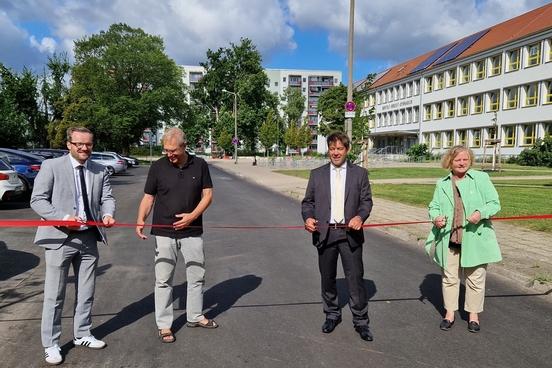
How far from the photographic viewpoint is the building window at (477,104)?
169ft

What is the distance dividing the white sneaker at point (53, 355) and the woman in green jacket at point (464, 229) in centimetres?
329

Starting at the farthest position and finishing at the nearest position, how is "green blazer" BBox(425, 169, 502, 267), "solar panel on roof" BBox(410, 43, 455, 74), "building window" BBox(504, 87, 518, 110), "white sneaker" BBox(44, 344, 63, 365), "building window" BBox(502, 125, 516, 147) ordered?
"solar panel on roof" BBox(410, 43, 455, 74), "building window" BBox(502, 125, 516, 147), "building window" BBox(504, 87, 518, 110), "green blazer" BBox(425, 169, 502, 267), "white sneaker" BBox(44, 344, 63, 365)

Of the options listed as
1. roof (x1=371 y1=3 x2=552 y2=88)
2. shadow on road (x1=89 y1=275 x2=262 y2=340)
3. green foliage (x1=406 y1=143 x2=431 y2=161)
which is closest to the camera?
shadow on road (x1=89 y1=275 x2=262 y2=340)

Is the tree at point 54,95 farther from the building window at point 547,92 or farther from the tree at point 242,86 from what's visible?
the building window at point 547,92

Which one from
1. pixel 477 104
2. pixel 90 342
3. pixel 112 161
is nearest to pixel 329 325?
pixel 90 342

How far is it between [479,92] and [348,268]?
52.7 metres

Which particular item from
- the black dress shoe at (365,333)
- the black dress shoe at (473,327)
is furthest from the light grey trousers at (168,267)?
the black dress shoe at (473,327)

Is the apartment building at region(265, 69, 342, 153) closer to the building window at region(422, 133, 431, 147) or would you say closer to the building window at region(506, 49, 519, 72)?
the building window at region(422, 133, 431, 147)

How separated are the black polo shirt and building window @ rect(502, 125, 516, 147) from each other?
159ft

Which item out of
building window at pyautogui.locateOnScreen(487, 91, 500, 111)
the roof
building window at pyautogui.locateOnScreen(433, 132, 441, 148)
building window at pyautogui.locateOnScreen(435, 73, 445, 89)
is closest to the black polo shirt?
the roof

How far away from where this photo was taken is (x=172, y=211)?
402 centimetres

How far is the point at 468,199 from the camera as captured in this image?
425 cm

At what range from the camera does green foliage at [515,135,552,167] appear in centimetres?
3819

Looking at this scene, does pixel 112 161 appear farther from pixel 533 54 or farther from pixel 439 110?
pixel 439 110
